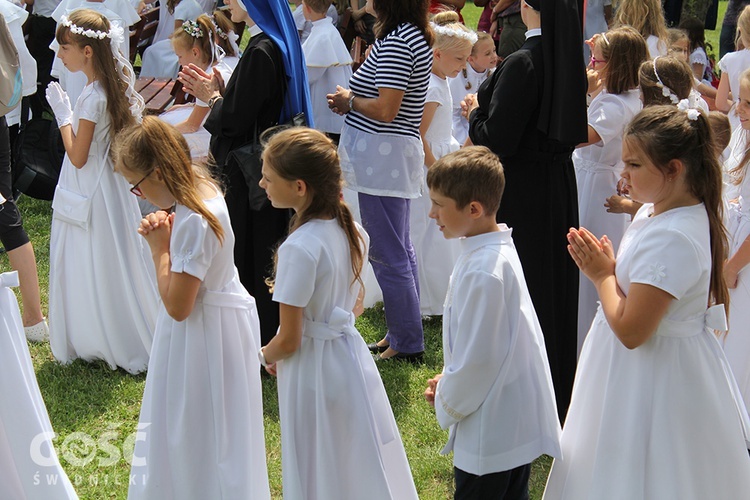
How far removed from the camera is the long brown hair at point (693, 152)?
2754 mm

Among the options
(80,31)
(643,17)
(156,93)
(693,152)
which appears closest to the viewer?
(693,152)

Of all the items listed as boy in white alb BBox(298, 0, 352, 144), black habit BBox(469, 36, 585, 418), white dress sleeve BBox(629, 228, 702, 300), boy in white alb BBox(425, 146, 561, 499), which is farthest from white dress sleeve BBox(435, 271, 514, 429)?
boy in white alb BBox(298, 0, 352, 144)

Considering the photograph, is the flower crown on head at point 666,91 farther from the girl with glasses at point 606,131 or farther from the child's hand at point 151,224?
the child's hand at point 151,224

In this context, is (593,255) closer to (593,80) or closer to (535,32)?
(535,32)

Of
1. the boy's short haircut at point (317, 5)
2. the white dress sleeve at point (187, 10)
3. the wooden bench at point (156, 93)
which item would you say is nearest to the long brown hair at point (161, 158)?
the boy's short haircut at point (317, 5)

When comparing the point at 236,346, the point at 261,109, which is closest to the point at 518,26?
the point at 261,109

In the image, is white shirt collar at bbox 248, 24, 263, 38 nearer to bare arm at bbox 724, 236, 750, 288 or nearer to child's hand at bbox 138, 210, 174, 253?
child's hand at bbox 138, 210, 174, 253

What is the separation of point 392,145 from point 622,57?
127cm

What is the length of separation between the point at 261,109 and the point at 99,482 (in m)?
1.98

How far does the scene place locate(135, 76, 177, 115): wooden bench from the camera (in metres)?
7.47

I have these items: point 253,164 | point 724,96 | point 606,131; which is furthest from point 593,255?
point 724,96

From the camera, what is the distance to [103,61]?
4.71 metres

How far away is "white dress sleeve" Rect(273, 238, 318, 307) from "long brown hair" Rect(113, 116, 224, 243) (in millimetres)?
388

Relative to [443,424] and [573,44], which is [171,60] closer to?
[573,44]
